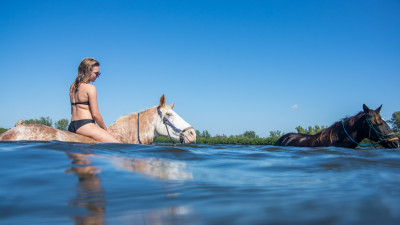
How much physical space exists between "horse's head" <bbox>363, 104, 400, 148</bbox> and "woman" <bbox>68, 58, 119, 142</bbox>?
21.7 ft

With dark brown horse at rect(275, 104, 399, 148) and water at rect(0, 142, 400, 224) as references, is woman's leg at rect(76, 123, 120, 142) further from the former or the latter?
dark brown horse at rect(275, 104, 399, 148)

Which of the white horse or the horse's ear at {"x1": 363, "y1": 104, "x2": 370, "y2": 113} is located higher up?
the horse's ear at {"x1": 363, "y1": 104, "x2": 370, "y2": 113}

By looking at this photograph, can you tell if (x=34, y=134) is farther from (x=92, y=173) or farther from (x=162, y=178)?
(x=162, y=178)

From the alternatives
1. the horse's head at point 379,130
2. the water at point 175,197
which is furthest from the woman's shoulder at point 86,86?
the horse's head at point 379,130

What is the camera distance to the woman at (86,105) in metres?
4.58

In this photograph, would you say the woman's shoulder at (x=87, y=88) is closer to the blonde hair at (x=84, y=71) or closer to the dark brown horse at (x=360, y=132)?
the blonde hair at (x=84, y=71)

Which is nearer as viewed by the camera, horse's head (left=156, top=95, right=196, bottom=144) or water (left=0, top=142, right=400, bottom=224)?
water (left=0, top=142, right=400, bottom=224)

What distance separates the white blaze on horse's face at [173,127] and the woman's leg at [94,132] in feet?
5.41

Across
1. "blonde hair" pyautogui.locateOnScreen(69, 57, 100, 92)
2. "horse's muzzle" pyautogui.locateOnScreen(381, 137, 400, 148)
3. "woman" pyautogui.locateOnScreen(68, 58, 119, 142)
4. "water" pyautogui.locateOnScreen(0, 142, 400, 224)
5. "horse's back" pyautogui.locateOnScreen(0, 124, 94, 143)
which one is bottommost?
"water" pyautogui.locateOnScreen(0, 142, 400, 224)

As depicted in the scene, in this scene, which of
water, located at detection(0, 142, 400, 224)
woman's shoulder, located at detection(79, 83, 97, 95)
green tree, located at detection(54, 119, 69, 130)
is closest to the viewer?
water, located at detection(0, 142, 400, 224)

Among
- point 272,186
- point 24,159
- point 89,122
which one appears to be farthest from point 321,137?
point 24,159

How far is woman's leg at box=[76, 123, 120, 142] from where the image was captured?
4.64m

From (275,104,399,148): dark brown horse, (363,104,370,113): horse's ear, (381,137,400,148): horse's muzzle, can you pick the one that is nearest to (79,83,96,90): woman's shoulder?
(275,104,399,148): dark brown horse

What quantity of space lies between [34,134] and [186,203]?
423 centimetres
